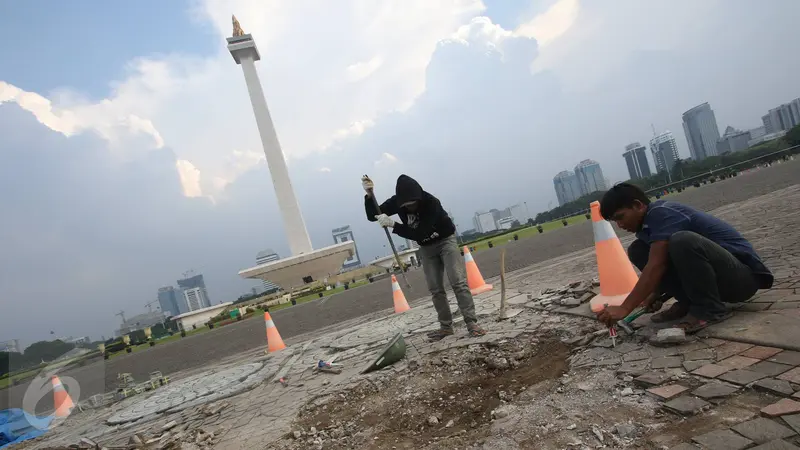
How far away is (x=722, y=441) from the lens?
4.71ft

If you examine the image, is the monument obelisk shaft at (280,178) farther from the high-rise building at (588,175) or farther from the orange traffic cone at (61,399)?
the high-rise building at (588,175)

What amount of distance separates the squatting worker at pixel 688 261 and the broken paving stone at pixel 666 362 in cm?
30

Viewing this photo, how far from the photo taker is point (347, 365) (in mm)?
4312

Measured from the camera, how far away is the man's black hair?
2.51 meters

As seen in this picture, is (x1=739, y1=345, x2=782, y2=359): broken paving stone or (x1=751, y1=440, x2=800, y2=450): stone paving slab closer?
(x1=751, y1=440, x2=800, y2=450): stone paving slab

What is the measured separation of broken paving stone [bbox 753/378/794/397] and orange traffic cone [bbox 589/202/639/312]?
1.66 m

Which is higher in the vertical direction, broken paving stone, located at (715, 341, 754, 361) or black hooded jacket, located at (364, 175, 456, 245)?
black hooded jacket, located at (364, 175, 456, 245)

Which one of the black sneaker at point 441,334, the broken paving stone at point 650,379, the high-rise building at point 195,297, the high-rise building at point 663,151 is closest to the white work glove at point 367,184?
the black sneaker at point 441,334

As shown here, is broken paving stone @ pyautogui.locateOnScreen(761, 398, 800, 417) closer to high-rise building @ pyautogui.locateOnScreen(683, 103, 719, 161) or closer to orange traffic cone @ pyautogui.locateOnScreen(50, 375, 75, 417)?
orange traffic cone @ pyautogui.locateOnScreen(50, 375, 75, 417)

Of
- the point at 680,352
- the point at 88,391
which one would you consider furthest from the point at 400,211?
the point at 88,391

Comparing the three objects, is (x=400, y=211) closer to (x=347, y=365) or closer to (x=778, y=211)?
(x=347, y=365)

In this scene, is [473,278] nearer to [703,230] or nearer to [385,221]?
[385,221]

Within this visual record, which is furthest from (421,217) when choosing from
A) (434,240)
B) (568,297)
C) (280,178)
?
(280,178)

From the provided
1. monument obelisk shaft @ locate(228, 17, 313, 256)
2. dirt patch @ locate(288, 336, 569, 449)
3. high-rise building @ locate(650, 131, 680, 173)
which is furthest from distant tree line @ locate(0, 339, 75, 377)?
high-rise building @ locate(650, 131, 680, 173)
